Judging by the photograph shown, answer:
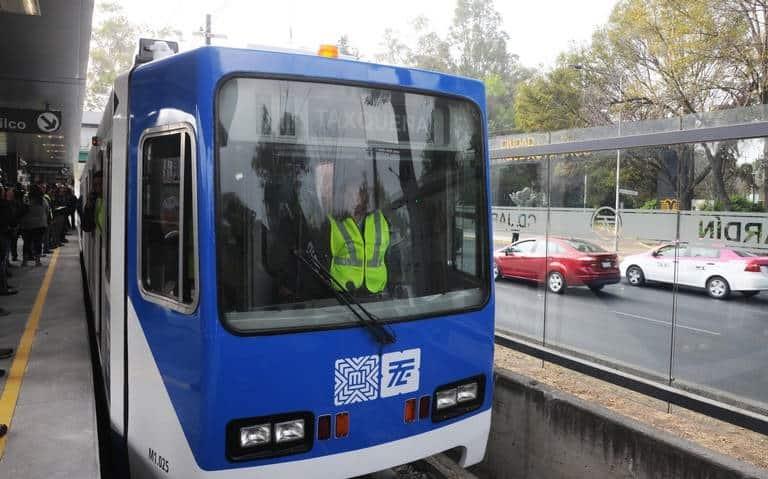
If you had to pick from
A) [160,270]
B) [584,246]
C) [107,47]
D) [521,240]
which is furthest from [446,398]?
[107,47]

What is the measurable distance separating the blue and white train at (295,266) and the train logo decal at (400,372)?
11 millimetres

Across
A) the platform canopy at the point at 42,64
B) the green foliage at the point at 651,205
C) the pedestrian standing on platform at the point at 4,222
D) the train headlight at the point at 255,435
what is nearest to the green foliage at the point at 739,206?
the green foliage at the point at 651,205

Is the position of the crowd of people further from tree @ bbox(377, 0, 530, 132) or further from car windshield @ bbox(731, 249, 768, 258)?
tree @ bbox(377, 0, 530, 132)

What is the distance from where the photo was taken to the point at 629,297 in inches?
288

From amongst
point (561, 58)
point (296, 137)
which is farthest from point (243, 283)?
point (561, 58)

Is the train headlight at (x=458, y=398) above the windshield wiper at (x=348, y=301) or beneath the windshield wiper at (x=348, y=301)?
beneath

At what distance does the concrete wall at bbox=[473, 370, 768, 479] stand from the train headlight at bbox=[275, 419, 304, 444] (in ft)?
7.39

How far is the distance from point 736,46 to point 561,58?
56.7 ft

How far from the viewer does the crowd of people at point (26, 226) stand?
8657mm

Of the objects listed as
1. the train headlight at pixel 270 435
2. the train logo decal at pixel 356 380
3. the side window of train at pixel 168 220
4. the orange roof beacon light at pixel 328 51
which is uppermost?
the orange roof beacon light at pixel 328 51

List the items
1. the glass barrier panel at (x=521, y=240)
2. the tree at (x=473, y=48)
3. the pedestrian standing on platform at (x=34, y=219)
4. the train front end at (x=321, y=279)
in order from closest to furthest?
the train front end at (x=321, y=279) → the glass barrier panel at (x=521, y=240) → the pedestrian standing on platform at (x=34, y=219) → the tree at (x=473, y=48)

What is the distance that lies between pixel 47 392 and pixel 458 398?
3225mm

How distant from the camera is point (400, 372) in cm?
356

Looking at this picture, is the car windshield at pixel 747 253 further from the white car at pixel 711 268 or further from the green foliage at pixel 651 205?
the green foliage at pixel 651 205
